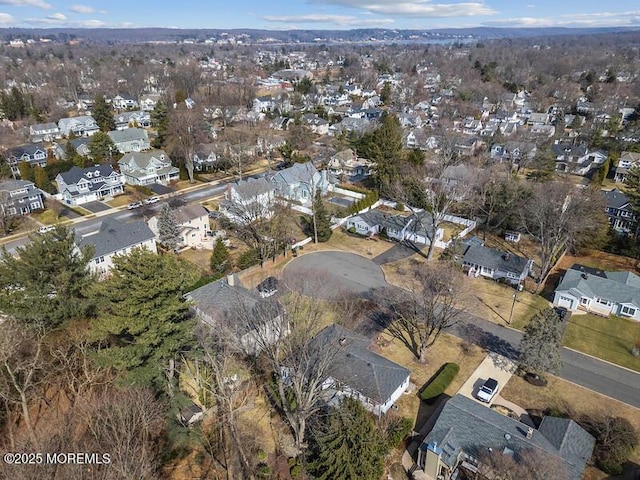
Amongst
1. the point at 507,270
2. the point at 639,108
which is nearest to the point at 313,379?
the point at 507,270

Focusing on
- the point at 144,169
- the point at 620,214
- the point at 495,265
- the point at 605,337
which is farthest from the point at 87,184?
the point at 620,214

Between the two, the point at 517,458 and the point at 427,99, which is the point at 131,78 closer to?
the point at 427,99

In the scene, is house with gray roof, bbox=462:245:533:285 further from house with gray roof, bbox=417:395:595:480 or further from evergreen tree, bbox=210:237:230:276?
evergreen tree, bbox=210:237:230:276

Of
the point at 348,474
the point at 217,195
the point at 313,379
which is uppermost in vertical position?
the point at 313,379

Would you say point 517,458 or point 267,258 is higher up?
point 517,458

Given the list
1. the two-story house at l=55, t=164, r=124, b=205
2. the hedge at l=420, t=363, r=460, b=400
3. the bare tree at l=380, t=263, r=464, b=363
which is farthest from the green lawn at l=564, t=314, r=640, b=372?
the two-story house at l=55, t=164, r=124, b=205

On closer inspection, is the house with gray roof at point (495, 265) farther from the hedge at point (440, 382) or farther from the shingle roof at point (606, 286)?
the hedge at point (440, 382)

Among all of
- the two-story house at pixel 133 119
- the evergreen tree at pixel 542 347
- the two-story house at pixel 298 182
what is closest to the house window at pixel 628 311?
the evergreen tree at pixel 542 347
